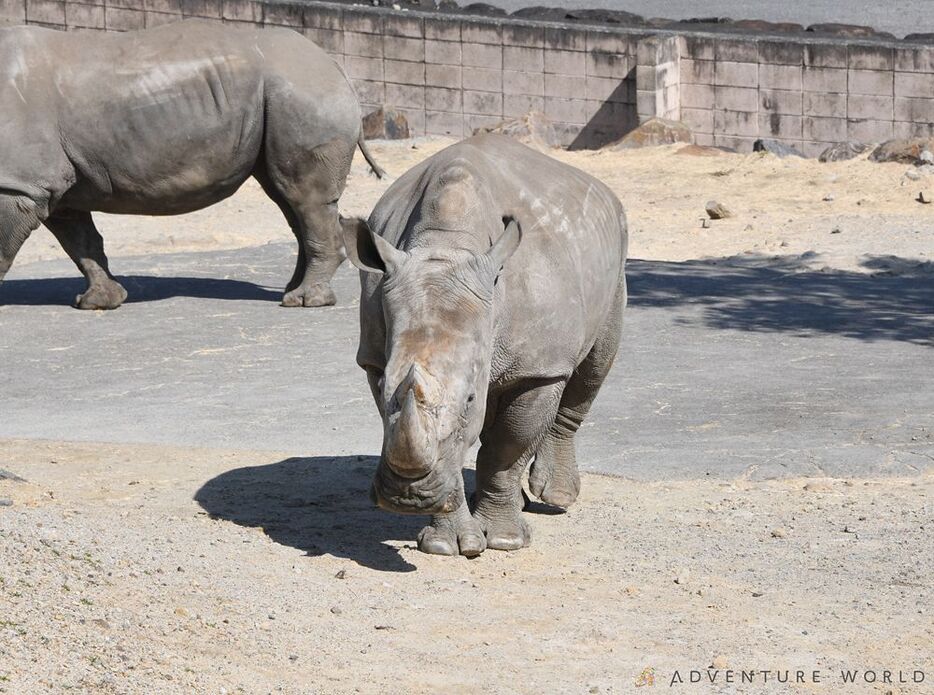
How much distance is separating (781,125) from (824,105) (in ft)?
1.75

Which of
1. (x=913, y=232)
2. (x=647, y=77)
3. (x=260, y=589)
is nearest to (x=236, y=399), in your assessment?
(x=260, y=589)

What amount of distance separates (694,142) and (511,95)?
213cm

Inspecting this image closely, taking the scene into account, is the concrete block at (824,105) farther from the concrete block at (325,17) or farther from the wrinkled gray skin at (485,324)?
the wrinkled gray skin at (485,324)

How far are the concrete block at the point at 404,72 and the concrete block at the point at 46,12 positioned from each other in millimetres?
3881

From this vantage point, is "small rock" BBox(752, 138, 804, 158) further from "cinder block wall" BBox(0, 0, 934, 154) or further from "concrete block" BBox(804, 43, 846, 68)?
"concrete block" BBox(804, 43, 846, 68)

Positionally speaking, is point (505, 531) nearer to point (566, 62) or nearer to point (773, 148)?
point (773, 148)

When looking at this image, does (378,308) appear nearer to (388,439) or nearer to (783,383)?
(388,439)

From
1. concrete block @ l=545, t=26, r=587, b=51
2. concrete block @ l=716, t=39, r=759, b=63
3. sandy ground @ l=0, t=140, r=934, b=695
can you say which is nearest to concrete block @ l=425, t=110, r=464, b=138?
concrete block @ l=545, t=26, r=587, b=51

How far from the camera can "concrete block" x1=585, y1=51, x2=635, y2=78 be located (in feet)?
63.0

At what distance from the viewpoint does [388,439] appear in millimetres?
5516

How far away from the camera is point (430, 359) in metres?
5.60

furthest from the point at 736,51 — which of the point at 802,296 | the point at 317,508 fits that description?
the point at 317,508

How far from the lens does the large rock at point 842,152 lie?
18281 mm

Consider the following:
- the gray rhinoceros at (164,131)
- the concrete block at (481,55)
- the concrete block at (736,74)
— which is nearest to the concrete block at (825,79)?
the concrete block at (736,74)
